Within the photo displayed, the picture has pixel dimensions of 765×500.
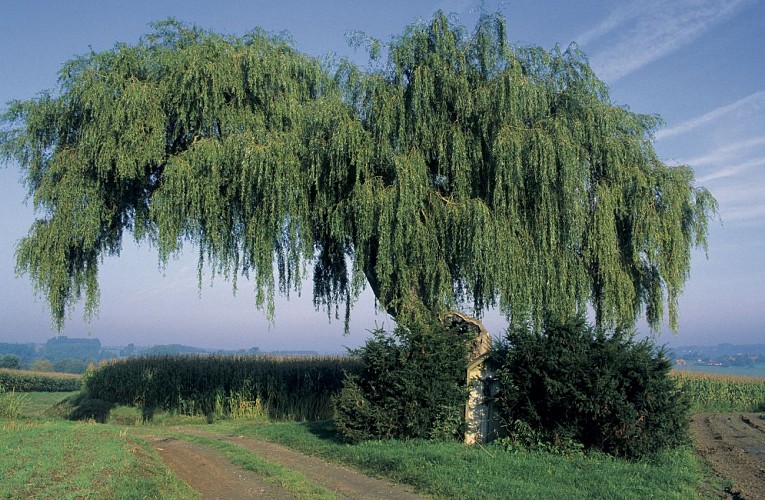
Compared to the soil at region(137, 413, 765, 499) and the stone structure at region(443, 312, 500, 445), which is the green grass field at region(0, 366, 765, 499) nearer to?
the soil at region(137, 413, 765, 499)

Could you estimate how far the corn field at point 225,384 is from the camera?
67.9 feet

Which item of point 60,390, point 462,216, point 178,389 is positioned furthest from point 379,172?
point 60,390

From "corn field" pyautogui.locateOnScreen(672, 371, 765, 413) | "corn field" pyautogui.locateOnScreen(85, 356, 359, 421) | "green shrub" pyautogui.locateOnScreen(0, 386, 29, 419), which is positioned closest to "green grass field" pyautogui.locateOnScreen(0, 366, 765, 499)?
"green shrub" pyautogui.locateOnScreen(0, 386, 29, 419)

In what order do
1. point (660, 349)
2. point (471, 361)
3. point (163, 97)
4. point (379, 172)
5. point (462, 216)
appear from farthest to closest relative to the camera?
point (163, 97), point (379, 172), point (462, 216), point (471, 361), point (660, 349)

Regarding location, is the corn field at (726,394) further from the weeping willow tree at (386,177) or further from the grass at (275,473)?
the grass at (275,473)

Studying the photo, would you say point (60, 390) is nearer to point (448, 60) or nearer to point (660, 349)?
point (448, 60)

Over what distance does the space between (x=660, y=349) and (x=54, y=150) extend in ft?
51.5

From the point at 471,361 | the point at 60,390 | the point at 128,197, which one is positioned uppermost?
the point at 128,197

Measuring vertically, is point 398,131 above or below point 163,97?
below

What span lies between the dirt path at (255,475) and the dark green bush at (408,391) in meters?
1.29

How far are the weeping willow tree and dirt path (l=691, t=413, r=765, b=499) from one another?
3417 millimetres

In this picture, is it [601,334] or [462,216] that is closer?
[601,334]

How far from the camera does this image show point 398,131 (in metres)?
15.0

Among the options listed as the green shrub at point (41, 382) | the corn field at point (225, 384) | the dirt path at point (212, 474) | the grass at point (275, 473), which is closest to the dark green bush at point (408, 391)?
the grass at point (275, 473)
